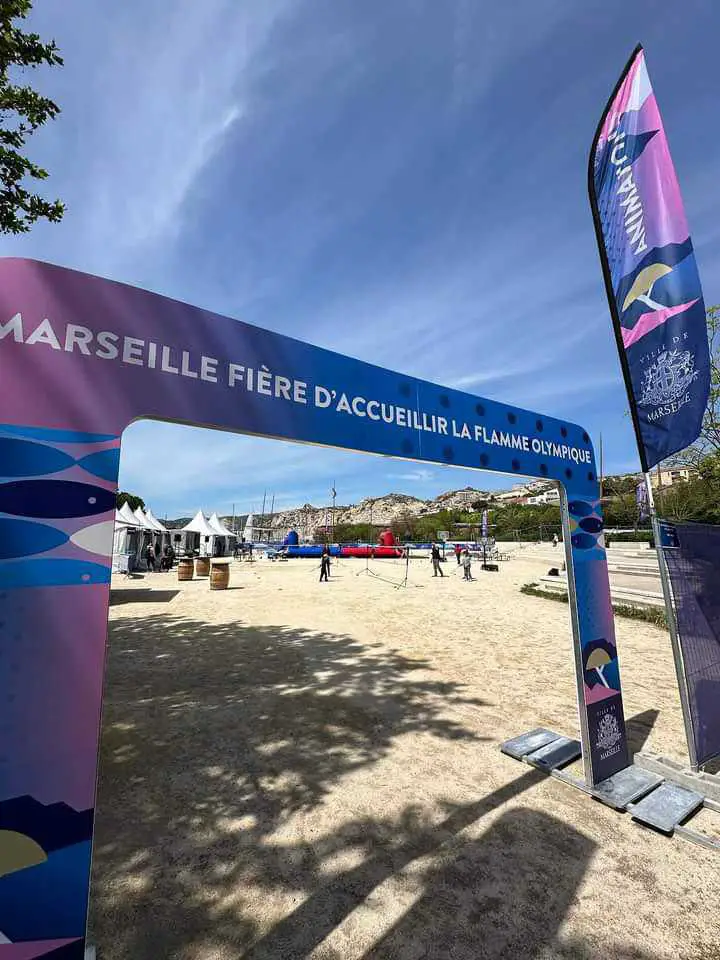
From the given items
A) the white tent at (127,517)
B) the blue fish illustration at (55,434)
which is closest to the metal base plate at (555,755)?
the blue fish illustration at (55,434)

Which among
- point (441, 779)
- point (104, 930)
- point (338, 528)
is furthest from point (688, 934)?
point (338, 528)

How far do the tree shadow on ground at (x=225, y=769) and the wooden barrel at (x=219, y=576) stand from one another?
27.3 ft

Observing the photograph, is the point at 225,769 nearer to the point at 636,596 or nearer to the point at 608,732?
the point at 608,732

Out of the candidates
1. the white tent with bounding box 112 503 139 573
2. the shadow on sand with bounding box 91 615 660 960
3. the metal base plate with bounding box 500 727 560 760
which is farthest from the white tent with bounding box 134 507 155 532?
the metal base plate with bounding box 500 727 560 760

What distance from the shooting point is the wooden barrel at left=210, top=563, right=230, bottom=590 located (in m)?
16.4

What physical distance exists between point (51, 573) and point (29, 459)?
1.60ft

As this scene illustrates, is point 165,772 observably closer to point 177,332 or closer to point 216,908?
point 216,908

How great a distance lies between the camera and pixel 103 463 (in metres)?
2.00

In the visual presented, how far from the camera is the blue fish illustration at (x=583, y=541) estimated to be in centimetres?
421

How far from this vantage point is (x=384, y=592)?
1672 centimetres

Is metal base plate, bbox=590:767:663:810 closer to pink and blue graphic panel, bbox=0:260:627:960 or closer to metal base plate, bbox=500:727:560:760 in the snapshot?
metal base plate, bbox=500:727:560:760

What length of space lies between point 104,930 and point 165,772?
5.53ft

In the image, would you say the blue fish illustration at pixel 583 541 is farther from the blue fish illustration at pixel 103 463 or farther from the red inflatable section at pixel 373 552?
the red inflatable section at pixel 373 552

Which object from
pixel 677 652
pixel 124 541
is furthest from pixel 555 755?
pixel 124 541
